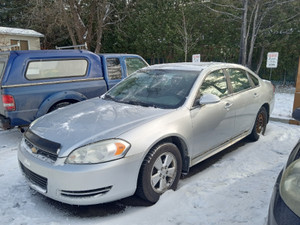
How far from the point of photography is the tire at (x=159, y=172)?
2775mm

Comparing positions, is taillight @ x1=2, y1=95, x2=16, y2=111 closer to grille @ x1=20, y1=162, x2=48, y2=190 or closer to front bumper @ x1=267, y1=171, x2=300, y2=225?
grille @ x1=20, y1=162, x2=48, y2=190

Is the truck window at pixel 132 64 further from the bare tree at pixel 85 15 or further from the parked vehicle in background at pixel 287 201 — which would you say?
the bare tree at pixel 85 15

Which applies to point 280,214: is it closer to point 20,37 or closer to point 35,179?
point 35,179

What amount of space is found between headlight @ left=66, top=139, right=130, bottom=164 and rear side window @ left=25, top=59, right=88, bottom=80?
3.19 m

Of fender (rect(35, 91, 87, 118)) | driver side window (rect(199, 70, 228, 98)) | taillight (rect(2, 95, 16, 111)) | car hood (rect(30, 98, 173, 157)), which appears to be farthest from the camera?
fender (rect(35, 91, 87, 118))

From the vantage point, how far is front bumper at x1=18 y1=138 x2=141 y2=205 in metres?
2.49

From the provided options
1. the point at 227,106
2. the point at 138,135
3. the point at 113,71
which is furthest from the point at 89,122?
the point at 113,71

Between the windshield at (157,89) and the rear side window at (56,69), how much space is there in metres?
1.93

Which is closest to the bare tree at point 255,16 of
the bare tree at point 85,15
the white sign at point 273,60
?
the white sign at point 273,60

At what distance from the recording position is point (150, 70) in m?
4.27

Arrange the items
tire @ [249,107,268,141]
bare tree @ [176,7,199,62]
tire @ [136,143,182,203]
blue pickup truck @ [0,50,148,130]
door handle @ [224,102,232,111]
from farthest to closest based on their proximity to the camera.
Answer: bare tree @ [176,7,199,62]
tire @ [249,107,268,141]
blue pickup truck @ [0,50,148,130]
door handle @ [224,102,232,111]
tire @ [136,143,182,203]

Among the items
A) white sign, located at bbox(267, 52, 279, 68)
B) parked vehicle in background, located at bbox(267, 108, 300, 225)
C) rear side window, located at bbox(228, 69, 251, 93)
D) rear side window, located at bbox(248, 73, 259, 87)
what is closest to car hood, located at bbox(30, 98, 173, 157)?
parked vehicle in background, located at bbox(267, 108, 300, 225)

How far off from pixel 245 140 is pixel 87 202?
361 cm

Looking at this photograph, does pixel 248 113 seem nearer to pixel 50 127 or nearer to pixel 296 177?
pixel 296 177
